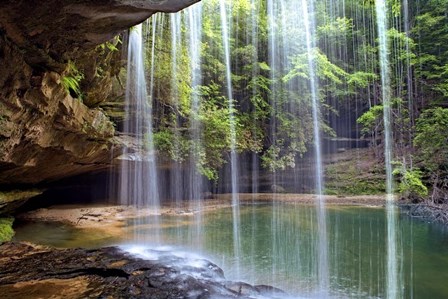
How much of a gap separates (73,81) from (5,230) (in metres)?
5.12

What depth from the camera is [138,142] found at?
1580cm

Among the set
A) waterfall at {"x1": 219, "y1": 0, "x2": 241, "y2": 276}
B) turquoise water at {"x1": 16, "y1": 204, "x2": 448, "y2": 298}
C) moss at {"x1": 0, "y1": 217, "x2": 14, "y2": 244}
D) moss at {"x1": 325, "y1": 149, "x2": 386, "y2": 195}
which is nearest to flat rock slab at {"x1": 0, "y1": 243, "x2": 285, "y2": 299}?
turquoise water at {"x1": 16, "y1": 204, "x2": 448, "y2": 298}

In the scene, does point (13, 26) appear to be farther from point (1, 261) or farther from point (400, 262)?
point (400, 262)

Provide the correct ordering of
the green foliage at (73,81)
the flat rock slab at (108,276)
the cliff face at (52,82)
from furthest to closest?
1. the green foliage at (73,81)
2. the flat rock slab at (108,276)
3. the cliff face at (52,82)

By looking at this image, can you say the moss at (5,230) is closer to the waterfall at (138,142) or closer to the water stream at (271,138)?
the water stream at (271,138)

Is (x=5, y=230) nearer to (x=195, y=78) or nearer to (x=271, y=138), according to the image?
(x=195, y=78)

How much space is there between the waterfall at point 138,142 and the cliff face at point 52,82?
2.61 m

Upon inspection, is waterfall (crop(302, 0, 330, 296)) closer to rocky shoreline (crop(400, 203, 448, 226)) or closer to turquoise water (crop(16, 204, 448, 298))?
turquoise water (crop(16, 204, 448, 298))

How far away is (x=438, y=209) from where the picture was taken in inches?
610

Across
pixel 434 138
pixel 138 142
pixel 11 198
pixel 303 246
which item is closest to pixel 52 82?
pixel 11 198

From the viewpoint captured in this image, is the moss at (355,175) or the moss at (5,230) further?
the moss at (355,175)

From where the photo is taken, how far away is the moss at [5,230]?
950 centimetres

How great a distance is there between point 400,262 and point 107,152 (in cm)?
1129

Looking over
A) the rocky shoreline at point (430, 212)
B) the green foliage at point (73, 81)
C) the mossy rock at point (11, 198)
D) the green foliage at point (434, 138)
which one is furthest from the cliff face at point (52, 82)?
the rocky shoreline at point (430, 212)
